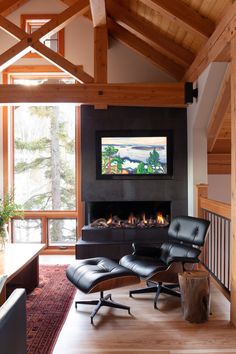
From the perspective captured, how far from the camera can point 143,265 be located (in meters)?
3.84

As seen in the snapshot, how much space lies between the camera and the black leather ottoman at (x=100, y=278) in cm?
337

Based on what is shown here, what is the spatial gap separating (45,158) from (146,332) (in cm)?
396

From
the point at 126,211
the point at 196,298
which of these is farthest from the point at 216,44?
the point at 126,211

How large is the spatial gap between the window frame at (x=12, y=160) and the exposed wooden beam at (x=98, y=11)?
1393mm

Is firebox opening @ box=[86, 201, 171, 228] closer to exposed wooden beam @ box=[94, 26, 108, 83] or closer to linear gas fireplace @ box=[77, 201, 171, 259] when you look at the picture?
linear gas fireplace @ box=[77, 201, 171, 259]

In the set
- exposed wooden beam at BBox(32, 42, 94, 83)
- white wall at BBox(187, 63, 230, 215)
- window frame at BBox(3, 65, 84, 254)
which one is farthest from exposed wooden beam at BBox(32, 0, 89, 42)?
white wall at BBox(187, 63, 230, 215)

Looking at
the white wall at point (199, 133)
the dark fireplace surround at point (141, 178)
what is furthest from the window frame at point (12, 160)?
the white wall at point (199, 133)

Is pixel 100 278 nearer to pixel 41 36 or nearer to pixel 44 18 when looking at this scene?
pixel 41 36

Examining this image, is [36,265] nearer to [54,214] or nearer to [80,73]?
[54,214]

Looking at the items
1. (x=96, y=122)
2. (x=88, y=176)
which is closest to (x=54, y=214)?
(x=88, y=176)

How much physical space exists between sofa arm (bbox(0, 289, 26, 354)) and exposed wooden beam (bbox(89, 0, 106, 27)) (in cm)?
348

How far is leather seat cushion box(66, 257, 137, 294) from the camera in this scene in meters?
3.38

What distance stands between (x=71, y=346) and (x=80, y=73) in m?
3.56

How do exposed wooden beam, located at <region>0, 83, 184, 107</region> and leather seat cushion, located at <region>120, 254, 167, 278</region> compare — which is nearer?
leather seat cushion, located at <region>120, 254, 167, 278</region>
